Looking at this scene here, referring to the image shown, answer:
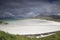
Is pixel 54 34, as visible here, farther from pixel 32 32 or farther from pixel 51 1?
pixel 51 1

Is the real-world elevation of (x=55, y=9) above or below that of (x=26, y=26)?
above

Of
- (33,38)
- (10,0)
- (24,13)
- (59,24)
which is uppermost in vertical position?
(10,0)

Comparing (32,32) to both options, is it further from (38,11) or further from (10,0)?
(10,0)

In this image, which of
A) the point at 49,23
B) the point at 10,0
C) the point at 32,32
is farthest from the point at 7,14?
the point at 49,23

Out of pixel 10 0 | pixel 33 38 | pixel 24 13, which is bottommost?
pixel 33 38

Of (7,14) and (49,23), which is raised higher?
(7,14)

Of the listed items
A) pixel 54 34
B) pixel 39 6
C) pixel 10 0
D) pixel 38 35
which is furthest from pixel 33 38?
pixel 10 0
